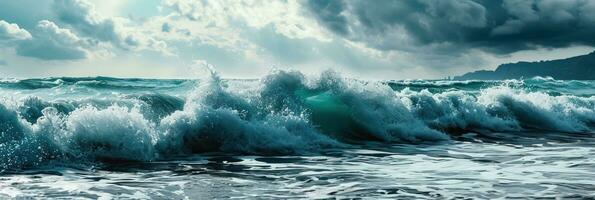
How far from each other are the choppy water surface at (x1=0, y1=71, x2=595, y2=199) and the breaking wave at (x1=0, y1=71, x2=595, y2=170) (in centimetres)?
3

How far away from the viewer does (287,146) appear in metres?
11.8

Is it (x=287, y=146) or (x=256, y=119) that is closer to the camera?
(x=287, y=146)

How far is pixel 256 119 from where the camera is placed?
13070mm

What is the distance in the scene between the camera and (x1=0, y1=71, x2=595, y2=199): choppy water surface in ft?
25.2

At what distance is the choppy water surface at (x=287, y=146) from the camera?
7.69m

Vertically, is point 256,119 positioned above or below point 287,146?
above

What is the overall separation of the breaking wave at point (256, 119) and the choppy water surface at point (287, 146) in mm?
31

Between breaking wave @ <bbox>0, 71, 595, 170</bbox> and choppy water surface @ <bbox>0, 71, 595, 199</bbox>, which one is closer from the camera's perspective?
choppy water surface @ <bbox>0, 71, 595, 199</bbox>

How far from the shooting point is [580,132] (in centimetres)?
1720

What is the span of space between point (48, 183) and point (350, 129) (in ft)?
27.0

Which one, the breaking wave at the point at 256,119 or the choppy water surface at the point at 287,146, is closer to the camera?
the choppy water surface at the point at 287,146

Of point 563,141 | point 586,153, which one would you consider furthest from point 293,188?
point 563,141

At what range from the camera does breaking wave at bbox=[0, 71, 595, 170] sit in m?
10.1

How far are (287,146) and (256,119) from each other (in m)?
1.59
